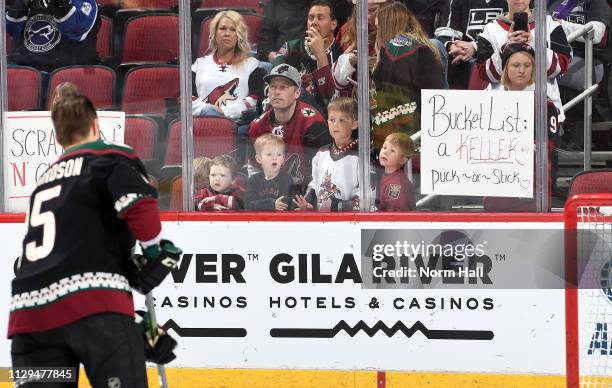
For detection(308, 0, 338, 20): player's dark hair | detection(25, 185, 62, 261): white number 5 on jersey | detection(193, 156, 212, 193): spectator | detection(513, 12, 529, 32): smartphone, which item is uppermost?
detection(308, 0, 338, 20): player's dark hair

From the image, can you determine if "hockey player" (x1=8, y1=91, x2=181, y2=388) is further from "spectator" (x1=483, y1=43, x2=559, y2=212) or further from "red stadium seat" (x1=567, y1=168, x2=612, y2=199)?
"red stadium seat" (x1=567, y1=168, x2=612, y2=199)

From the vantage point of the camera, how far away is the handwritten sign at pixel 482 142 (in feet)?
19.9

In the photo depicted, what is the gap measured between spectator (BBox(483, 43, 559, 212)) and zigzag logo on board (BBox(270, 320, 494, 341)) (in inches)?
26.7

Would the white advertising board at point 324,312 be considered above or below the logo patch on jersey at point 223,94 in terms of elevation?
below

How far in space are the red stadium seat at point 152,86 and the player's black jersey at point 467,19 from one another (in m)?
1.50

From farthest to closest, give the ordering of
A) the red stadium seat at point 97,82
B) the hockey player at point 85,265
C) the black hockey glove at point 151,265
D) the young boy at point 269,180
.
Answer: the red stadium seat at point 97,82, the young boy at point 269,180, the black hockey glove at point 151,265, the hockey player at point 85,265

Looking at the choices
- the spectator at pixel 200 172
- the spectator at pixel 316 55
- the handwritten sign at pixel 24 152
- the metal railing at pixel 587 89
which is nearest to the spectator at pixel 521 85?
the metal railing at pixel 587 89

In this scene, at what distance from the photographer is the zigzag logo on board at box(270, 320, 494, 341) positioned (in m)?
5.98

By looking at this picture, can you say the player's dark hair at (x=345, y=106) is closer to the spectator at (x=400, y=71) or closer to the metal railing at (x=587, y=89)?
the spectator at (x=400, y=71)

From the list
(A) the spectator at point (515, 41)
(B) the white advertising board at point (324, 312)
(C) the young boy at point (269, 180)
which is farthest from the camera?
(C) the young boy at point (269, 180)

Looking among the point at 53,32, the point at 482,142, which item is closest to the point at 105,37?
the point at 53,32

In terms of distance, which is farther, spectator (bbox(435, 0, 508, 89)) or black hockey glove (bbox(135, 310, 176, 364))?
spectator (bbox(435, 0, 508, 89))

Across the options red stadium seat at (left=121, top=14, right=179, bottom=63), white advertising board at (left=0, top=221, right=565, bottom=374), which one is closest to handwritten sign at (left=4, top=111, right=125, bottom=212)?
red stadium seat at (left=121, top=14, right=179, bottom=63)

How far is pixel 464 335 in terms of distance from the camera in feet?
19.6
